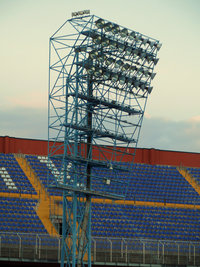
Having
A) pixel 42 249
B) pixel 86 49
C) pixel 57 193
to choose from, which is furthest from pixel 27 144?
pixel 86 49

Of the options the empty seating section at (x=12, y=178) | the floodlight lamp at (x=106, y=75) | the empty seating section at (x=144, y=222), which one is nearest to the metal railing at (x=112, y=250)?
the empty seating section at (x=144, y=222)

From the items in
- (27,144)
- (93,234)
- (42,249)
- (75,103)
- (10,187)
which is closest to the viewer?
(75,103)

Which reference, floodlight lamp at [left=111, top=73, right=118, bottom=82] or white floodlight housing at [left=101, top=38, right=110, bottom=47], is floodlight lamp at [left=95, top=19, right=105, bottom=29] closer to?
white floodlight housing at [left=101, top=38, right=110, bottom=47]

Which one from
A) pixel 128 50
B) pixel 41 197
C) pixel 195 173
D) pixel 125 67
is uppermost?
pixel 128 50

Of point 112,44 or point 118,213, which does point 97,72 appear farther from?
point 118,213

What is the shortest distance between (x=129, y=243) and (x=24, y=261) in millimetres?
8006

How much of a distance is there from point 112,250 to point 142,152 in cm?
2305

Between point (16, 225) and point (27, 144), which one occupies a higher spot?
point (27, 144)

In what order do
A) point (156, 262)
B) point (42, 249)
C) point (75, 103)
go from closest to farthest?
point (75, 103) < point (42, 249) < point (156, 262)

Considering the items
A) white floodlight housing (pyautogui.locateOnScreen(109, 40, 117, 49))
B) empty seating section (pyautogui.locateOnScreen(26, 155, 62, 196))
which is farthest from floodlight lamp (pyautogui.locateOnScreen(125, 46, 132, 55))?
empty seating section (pyautogui.locateOnScreen(26, 155, 62, 196))

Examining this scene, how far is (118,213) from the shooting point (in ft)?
189

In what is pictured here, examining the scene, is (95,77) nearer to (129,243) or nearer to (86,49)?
(86,49)

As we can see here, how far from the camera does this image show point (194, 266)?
167 feet

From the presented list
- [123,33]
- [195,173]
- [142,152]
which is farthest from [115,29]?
[195,173]
